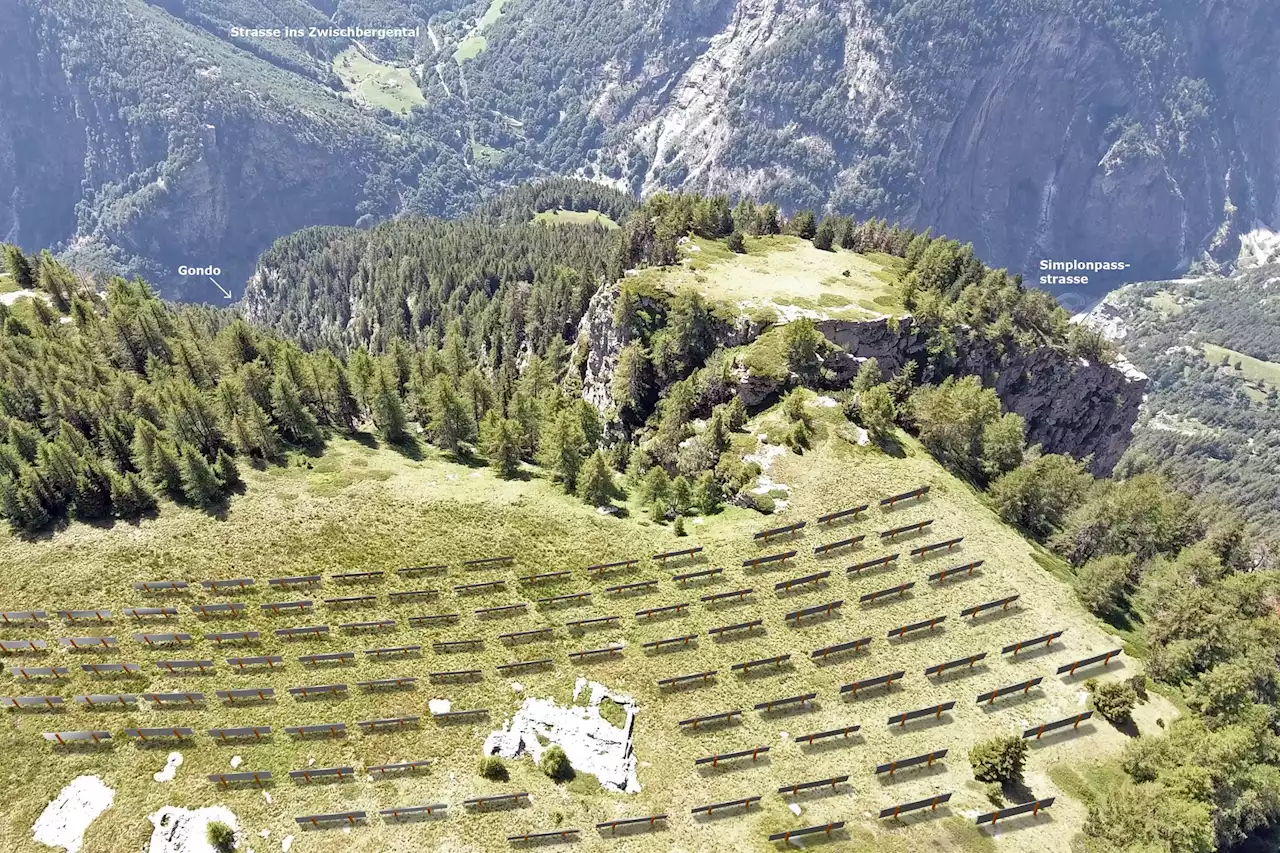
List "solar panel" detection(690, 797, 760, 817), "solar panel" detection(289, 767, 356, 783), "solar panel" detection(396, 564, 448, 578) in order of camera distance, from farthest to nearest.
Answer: "solar panel" detection(396, 564, 448, 578) → "solar panel" detection(289, 767, 356, 783) → "solar panel" detection(690, 797, 760, 817)

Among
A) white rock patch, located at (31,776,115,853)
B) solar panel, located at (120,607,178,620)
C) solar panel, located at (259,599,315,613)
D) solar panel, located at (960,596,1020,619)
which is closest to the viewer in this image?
white rock patch, located at (31,776,115,853)

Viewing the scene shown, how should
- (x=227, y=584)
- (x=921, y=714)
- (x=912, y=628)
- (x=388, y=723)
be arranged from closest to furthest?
(x=388, y=723)
(x=921, y=714)
(x=912, y=628)
(x=227, y=584)

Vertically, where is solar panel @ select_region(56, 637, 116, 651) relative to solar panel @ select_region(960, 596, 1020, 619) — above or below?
below

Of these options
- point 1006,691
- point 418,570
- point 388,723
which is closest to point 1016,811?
point 1006,691

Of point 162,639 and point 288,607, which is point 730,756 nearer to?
point 288,607

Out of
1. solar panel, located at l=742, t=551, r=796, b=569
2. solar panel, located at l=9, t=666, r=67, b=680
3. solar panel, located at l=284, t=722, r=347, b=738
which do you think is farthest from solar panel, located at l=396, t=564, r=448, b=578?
solar panel, located at l=742, t=551, r=796, b=569

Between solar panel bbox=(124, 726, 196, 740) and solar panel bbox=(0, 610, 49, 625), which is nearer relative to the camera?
solar panel bbox=(124, 726, 196, 740)

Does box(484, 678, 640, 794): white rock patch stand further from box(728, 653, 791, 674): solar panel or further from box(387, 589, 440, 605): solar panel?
box(387, 589, 440, 605): solar panel

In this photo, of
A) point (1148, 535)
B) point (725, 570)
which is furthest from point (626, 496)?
point (1148, 535)

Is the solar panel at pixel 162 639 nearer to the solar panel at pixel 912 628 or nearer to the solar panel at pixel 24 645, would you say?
the solar panel at pixel 24 645
